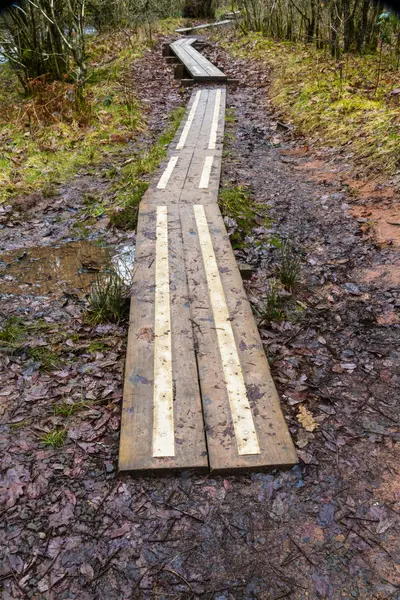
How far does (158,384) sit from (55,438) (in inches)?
29.9

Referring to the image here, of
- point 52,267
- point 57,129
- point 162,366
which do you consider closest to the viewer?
point 162,366

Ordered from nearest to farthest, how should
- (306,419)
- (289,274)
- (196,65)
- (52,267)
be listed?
1. (306,419)
2. (289,274)
3. (52,267)
4. (196,65)

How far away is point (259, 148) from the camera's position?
28.0 feet

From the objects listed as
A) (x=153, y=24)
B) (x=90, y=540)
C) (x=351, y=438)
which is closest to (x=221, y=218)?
(x=351, y=438)

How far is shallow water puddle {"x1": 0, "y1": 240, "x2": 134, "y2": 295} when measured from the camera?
464cm

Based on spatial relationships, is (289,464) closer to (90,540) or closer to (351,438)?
(351,438)

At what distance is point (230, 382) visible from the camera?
318 cm

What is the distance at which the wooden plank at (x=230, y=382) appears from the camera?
2.70 meters

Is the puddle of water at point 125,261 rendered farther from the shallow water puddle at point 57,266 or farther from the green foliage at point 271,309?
the green foliage at point 271,309

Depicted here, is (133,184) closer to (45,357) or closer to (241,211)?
(241,211)

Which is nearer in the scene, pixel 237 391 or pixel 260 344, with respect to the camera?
pixel 237 391

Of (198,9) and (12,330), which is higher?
(198,9)

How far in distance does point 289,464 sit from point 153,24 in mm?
24728

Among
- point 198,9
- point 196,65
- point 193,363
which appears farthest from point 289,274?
point 198,9
